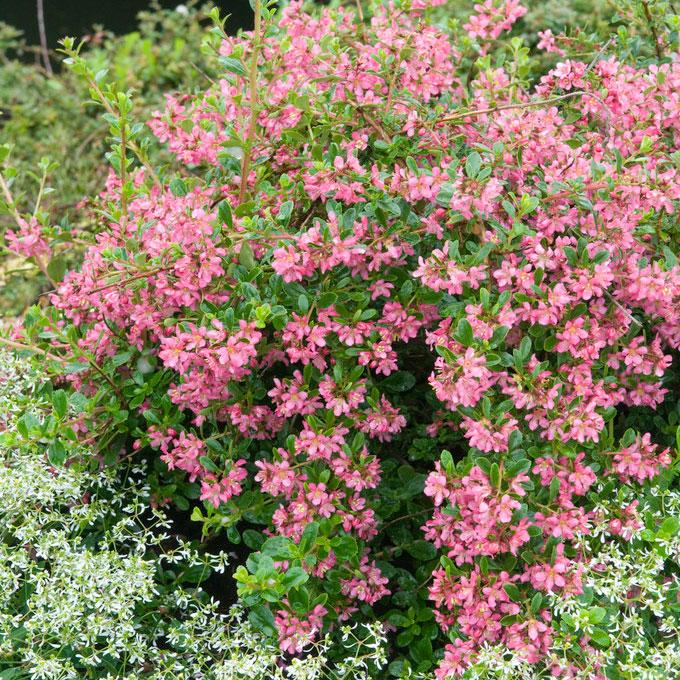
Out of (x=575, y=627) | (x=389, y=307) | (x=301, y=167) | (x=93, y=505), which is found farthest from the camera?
(x=301, y=167)

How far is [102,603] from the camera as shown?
1.93 metres

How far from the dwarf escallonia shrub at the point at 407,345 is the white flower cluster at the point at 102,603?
10 centimetres

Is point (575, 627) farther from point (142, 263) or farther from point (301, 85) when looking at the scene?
point (301, 85)

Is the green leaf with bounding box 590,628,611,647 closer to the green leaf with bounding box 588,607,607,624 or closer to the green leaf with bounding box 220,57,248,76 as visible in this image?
the green leaf with bounding box 588,607,607,624

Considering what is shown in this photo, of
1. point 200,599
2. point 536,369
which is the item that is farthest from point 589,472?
point 200,599

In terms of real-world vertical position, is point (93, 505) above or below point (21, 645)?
above

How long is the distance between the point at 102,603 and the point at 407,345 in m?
0.91

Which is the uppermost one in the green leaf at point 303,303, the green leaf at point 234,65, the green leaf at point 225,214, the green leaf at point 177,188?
the green leaf at point 234,65

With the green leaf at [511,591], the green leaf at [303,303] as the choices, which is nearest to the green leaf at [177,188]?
the green leaf at [303,303]

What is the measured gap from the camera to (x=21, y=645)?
210 centimetres

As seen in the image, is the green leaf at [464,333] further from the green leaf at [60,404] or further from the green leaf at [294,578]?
the green leaf at [60,404]

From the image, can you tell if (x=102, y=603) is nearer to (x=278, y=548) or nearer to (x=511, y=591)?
(x=278, y=548)

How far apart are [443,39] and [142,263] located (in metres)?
1.01

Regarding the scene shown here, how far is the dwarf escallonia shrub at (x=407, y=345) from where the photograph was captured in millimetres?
Result: 1775
